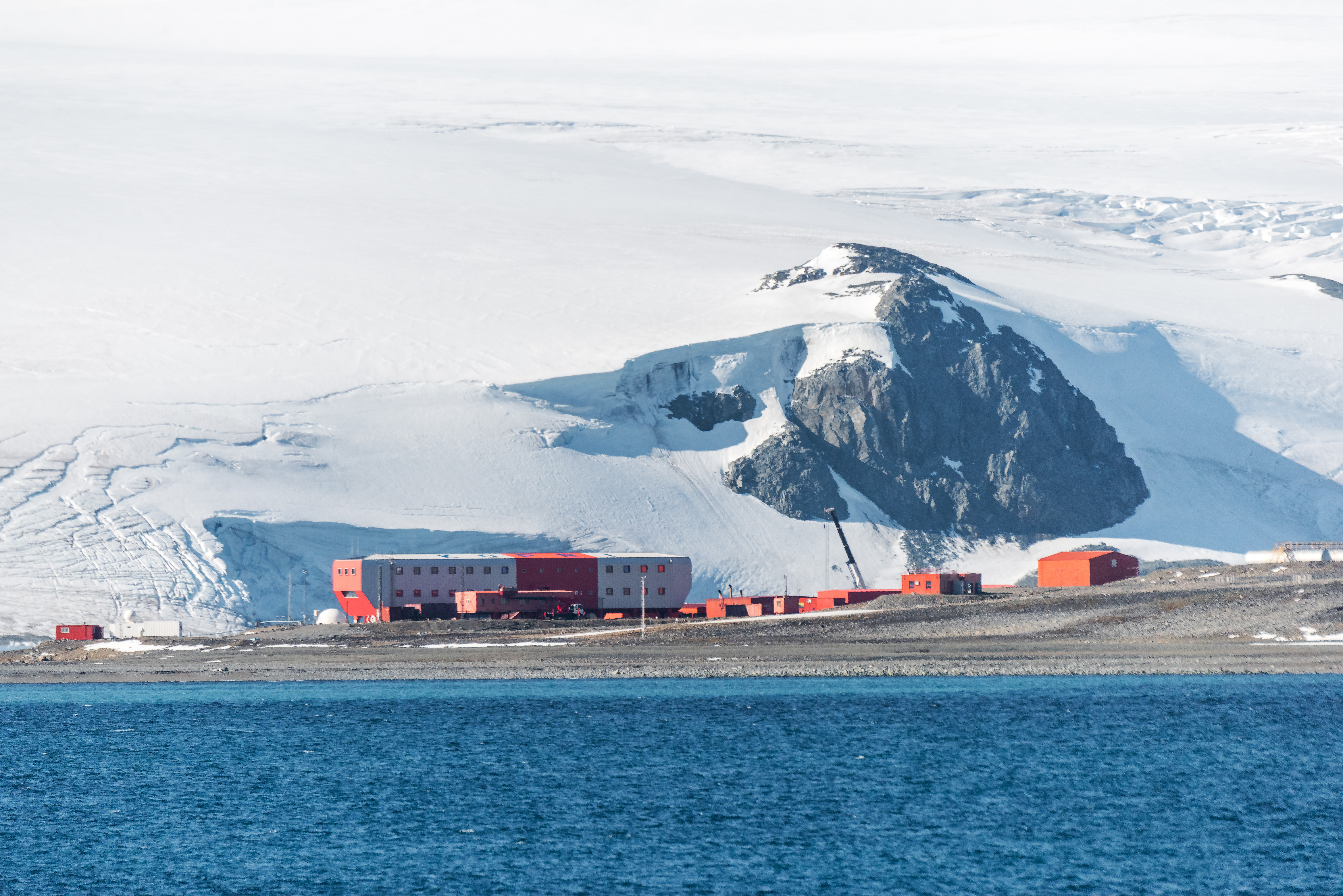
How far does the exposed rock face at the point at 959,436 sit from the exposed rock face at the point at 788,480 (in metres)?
0.19

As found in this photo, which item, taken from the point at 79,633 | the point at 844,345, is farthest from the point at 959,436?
the point at 79,633

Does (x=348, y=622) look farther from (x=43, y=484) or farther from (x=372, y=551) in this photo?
(x=43, y=484)

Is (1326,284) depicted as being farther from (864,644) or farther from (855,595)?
(864,644)

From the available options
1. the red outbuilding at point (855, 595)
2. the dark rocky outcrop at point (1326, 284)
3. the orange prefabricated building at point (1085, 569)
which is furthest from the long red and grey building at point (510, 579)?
the dark rocky outcrop at point (1326, 284)

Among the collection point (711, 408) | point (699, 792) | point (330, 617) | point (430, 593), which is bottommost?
point (699, 792)

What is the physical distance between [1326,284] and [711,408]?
78.5 m

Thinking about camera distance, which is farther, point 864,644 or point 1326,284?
point 1326,284

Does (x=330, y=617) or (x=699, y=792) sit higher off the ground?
(x=330, y=617)

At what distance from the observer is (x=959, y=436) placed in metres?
111

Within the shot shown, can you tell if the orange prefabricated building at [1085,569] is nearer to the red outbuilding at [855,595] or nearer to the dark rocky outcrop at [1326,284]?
the red outbuilding at [855,595]

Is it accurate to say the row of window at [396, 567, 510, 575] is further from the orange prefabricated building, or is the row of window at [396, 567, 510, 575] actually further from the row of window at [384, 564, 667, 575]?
the orange prefabricated building

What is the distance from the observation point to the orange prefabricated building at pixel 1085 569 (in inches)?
2938

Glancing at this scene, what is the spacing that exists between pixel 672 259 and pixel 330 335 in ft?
133

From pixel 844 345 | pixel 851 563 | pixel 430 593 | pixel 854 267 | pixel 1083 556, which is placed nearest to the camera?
pixel 430 593
